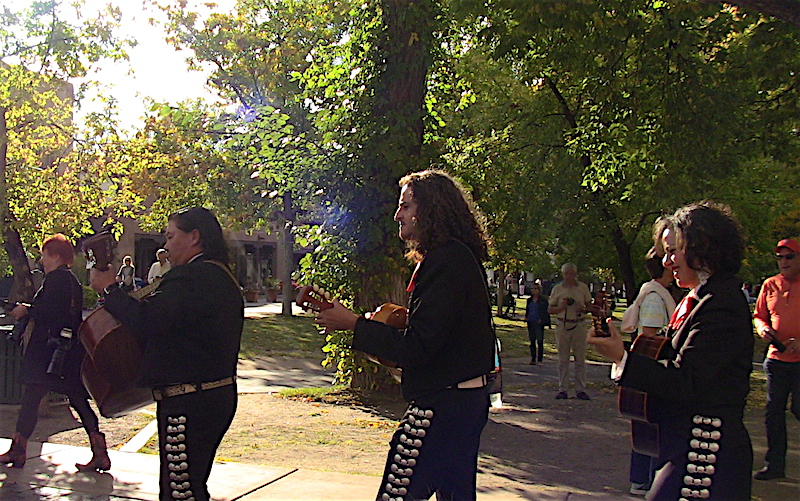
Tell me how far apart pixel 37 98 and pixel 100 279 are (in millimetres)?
10195

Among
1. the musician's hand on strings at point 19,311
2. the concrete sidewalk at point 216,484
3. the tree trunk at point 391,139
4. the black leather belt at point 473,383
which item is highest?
the tree trunk at point 391,139

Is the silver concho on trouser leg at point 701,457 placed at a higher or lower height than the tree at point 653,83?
lower

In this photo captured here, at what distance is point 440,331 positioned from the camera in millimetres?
3084

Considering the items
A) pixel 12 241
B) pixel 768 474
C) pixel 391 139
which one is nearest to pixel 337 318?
pixel 768 474

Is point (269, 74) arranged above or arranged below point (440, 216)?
above

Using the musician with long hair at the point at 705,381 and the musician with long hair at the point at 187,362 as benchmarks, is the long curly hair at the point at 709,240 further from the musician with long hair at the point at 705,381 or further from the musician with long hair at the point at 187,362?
the musician with long hair at the point at 187,362

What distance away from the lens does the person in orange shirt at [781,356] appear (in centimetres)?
653

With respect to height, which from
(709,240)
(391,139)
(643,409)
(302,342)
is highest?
(391,139)

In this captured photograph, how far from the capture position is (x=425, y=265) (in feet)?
10.6

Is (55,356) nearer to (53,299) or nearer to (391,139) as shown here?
(53,299)

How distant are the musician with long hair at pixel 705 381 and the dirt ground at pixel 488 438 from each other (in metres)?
3.48

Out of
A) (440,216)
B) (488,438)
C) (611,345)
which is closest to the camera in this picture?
(611,345)

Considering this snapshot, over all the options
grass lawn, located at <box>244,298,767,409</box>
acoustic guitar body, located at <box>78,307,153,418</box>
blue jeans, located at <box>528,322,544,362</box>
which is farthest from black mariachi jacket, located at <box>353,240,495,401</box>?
blue jeans, located at <box>528,322,544,362</box>

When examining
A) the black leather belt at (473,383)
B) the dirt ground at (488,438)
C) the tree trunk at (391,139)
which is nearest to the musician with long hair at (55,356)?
the dirt ground at (488,438)
